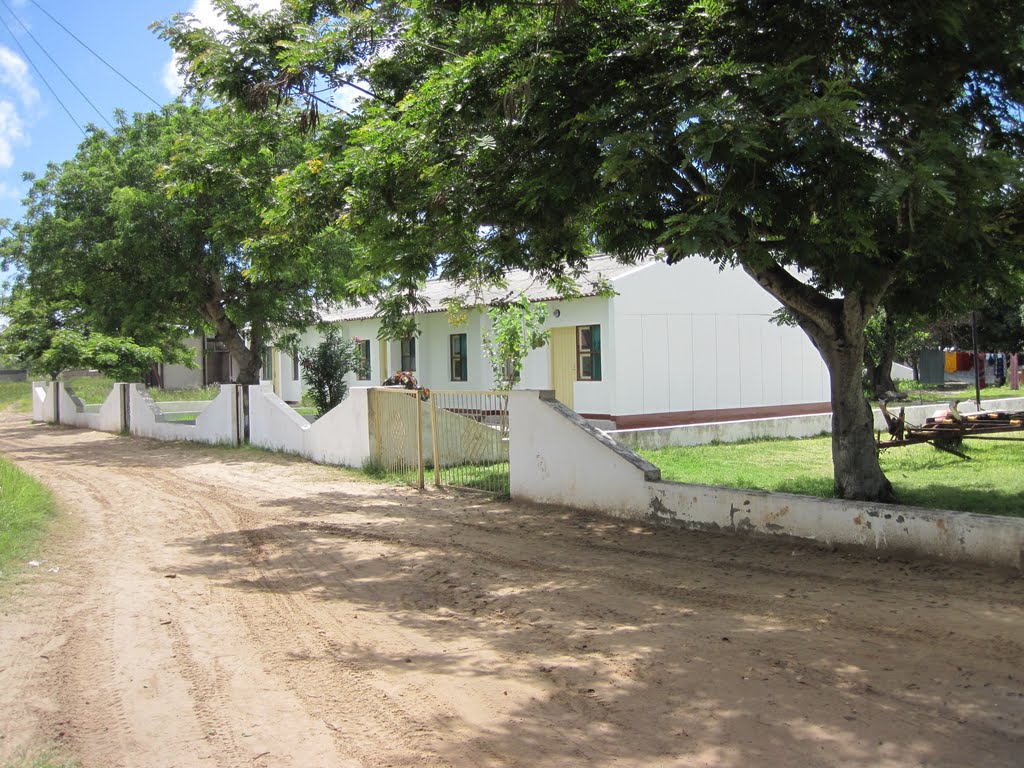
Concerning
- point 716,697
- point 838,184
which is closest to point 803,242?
point 838,184

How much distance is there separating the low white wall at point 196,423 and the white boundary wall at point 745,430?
8.39 metres

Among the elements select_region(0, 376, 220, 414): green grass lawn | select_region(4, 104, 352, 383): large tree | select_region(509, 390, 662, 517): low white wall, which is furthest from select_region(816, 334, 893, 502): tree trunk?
select_region(0, 376, 220, 414): green grass lawn

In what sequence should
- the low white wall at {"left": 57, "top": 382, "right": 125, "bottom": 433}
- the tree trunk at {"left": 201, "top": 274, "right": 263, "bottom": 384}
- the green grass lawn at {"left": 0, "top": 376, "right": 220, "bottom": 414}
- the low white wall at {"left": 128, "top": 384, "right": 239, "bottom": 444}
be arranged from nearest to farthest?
1. the low white wall at {"left": 128, "top": 384, "right": 239, "bottom": 444}
2. the tree trunk at {"left": 201, "top": 274, "right": 263, "bottom": 384}
3. the low white wall at {"left": 57, "top": 382, "right": 125, "bottom": 433}
4. the green grass lawn at {"left": 0, "top": 376, "right": 220, "bottom": 414}

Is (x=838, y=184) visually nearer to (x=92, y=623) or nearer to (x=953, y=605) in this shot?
(x=953, y=605)

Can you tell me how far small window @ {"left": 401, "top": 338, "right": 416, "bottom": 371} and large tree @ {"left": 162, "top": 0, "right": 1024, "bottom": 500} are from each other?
14.3 metres

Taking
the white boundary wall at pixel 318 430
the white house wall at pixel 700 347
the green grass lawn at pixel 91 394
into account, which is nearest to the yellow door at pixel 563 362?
the white house wall at pixel 700 347

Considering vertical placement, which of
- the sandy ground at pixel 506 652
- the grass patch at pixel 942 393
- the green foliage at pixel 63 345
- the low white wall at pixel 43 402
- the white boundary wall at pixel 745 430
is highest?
the green foliage at pixel 63 345

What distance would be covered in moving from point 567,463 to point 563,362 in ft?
32.0

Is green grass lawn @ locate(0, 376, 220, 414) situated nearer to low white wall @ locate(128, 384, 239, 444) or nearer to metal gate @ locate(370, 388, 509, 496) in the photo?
low white wall @ locate(128, 384, 239, 444)

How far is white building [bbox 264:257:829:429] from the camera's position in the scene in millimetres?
18625

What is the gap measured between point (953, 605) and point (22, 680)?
601cm

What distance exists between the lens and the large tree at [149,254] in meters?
19.5

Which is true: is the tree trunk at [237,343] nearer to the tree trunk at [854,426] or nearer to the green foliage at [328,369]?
the green foliage at [328,369]

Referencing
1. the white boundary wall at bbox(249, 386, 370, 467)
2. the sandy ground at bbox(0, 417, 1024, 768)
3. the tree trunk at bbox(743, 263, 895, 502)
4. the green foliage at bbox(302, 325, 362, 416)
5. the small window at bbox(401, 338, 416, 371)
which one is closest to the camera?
the sandy ground at bbox(0, 417, 1024, 768)
